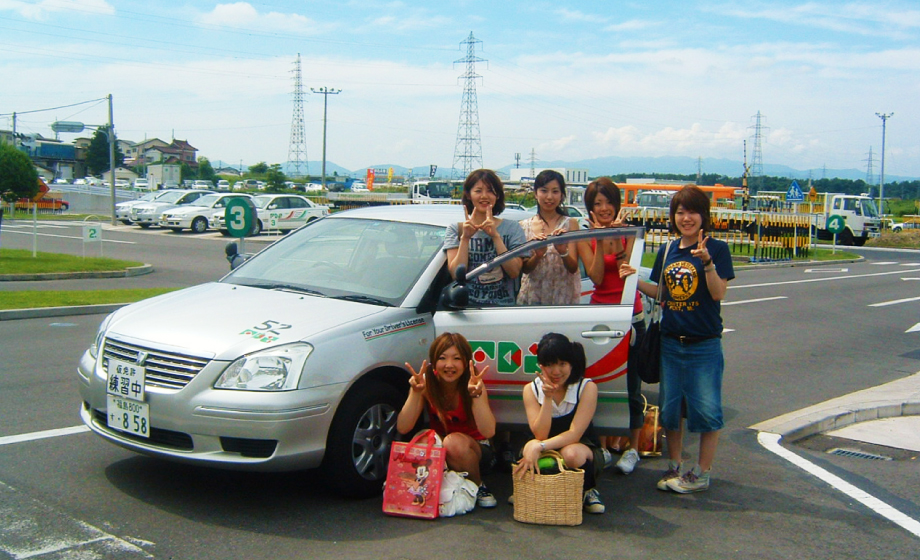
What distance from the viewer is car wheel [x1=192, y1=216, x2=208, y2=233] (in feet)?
115

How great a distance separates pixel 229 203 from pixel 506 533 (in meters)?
8.06

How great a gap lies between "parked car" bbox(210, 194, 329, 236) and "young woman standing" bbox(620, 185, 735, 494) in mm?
28986

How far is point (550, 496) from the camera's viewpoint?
4617mm

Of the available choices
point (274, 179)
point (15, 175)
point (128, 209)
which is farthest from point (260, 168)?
point (15, 175)

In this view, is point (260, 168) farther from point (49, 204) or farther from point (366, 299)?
point (366, 299)

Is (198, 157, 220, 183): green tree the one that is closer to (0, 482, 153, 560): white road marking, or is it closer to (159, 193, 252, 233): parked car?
(159, 193, 252, 233): parked car

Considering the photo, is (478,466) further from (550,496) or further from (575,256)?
(575,256)

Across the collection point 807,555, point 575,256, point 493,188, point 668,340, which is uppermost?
point 493,188

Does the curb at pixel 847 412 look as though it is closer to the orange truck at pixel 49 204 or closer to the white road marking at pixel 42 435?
the white road marking at pixel 42 435

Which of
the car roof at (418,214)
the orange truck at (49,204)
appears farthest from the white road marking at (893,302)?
the orange truck at (49,204)

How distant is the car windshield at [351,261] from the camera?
550 centimetres

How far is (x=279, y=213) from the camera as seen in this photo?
110 ft

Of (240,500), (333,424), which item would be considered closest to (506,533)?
(333,424)

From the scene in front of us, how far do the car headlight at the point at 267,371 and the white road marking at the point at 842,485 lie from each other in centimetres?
356
